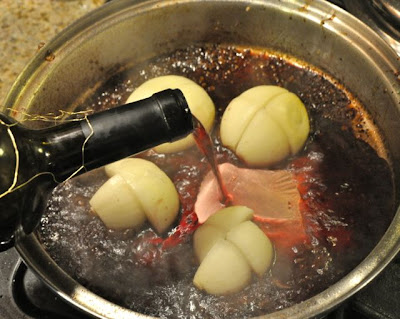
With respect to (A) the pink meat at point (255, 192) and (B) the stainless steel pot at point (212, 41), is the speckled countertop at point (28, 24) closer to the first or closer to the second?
(B) the stainless steel pot at point (212, 41)

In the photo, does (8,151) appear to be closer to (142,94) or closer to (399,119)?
(142,94)

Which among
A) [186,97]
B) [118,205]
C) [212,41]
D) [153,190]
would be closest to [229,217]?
[153,190]

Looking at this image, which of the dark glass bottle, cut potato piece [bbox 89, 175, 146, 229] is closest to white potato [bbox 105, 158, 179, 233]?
cut potato piece [bbox 89, 175, 146, 229]

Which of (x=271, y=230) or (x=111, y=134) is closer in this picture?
(x=111, y=134)

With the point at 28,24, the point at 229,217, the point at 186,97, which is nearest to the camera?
the point at 229,217

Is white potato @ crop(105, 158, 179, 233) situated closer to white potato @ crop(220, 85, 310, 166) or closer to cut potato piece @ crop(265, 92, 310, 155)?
white potato @ crop(220, 85, 310, 166)

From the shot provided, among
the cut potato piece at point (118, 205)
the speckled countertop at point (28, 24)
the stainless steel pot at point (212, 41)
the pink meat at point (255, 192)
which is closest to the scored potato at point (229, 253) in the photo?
the pink meat at point (255, 192)

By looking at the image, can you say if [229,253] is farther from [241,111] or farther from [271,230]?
[241,111]
